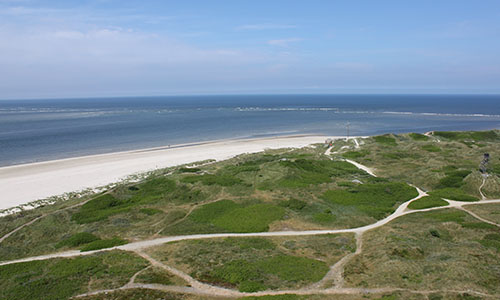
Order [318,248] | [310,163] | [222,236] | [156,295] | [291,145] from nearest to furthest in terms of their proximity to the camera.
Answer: [156,295]
[318,248]
[222,236]
[310,163]
[291,145]

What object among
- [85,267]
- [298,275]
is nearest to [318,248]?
[298,275]

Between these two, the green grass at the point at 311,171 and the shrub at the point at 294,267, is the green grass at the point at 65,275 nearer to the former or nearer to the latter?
the shrub at the point at 294,267

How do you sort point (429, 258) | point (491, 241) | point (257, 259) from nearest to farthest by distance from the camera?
point (429, 258), point (257, 259), point (491, 241)

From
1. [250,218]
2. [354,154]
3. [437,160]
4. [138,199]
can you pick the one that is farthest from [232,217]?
[437,160]

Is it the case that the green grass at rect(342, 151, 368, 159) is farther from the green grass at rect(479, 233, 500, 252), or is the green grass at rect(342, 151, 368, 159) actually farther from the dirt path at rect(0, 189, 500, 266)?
the green grass at rect(479, 233, 500, 252)

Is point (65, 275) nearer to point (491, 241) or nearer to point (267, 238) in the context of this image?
point (267, 238)

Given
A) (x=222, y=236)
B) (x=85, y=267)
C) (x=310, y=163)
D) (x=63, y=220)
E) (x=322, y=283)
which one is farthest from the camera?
(x=310, y=163)

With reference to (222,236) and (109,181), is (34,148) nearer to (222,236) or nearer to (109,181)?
(109,181)
